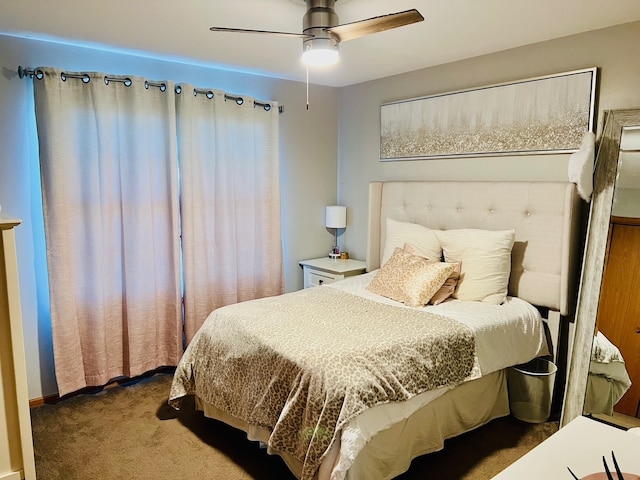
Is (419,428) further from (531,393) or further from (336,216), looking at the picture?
(336,216)

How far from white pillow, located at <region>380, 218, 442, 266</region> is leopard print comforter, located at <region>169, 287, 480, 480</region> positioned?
64 cm

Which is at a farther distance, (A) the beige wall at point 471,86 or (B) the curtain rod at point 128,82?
(B) the curtain rod at point 128,82

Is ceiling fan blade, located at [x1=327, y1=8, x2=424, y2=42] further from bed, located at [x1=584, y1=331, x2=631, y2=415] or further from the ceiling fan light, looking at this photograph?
bed, located at [x1=584, y1=331, x2=631, y2=415]

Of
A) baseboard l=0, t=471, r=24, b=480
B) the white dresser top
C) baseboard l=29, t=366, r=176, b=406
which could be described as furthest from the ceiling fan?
baseboard l=29, t=366, r=176, b=406

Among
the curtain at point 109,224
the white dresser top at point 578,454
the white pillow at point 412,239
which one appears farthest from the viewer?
the white pillow at point 412,239

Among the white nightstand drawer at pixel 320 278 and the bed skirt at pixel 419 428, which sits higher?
the white nightstand drawer at pixel 320 278

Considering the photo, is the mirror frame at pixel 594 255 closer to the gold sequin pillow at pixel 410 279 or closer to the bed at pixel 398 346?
the bed at pixel 398 346

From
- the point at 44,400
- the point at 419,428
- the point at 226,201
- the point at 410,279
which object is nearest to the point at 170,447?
the point at 44,400

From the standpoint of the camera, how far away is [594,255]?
2482 millimetres

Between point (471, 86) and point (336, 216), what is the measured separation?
156 cm

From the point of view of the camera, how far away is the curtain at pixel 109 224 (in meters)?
2.75

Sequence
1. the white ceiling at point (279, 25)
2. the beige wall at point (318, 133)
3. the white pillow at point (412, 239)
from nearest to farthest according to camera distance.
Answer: the white ceiling at point (279, 25) → the beige wall at point (318, 133) → the white pillow at point (412, 239)

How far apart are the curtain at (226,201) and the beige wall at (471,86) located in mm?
776

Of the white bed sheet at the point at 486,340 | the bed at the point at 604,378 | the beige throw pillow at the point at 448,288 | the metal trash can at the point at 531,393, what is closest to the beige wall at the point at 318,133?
the beige throw pillow at the point at 448,288
